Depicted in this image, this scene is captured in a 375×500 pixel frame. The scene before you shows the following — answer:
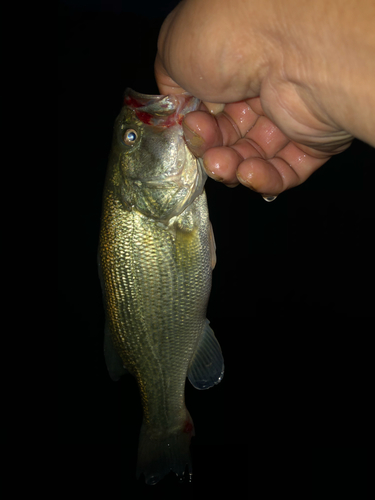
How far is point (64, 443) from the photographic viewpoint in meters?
4.75

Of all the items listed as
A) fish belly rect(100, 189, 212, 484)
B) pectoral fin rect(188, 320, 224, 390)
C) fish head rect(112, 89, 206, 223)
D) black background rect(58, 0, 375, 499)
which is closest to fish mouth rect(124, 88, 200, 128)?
fish head rect(112, 89, 206, 223)

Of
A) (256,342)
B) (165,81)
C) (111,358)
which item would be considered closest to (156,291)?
(111,358)

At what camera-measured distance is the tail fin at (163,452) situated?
1965 millimetres

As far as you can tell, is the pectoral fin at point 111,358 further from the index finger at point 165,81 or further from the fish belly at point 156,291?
the index finger at point 165,81

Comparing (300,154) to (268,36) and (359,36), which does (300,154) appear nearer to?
(268,36)

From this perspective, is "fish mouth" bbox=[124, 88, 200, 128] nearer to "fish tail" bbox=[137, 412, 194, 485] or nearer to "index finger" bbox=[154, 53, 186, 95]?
"index finger" bbox=[154, 53, 186, 95]

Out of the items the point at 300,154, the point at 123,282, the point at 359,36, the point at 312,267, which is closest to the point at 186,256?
the point at 123,282

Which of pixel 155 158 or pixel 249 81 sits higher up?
pixel 249 81

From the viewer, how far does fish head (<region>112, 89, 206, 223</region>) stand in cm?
143

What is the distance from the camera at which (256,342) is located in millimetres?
4715

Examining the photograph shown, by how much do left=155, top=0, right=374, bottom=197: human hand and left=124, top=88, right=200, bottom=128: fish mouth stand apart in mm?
84

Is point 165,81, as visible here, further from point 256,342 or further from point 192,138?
point 256,342

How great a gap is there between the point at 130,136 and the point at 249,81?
56 cm

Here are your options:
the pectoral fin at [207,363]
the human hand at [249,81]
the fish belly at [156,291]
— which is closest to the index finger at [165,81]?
the human hand at [249,81]
